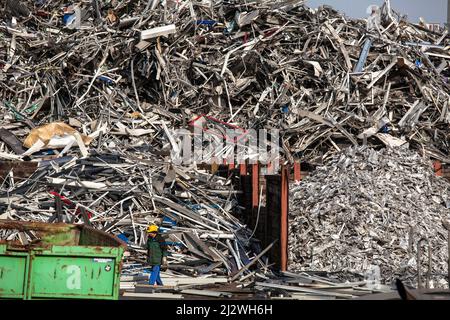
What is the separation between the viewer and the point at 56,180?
48.9 feet

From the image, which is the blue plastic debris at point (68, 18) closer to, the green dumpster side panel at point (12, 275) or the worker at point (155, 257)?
the worker at point (155, 257)

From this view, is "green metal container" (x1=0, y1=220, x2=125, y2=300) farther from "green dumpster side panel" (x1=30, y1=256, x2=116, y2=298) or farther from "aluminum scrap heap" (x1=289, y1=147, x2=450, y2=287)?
"aluminum scrap heap" (x1=289, y1=147, x2=450, y2=287)

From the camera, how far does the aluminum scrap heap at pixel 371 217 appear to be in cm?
1331

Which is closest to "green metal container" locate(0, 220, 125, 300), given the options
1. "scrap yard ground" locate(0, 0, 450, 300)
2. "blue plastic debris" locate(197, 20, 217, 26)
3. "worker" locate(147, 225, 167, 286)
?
"scrap yard ground" locate(0, 0, 450, 300)

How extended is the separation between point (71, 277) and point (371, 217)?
6766 millimetres

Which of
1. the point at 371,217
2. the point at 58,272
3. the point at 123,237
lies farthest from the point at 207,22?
the point at 58,272

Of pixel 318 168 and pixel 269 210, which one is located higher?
pixel 318 168

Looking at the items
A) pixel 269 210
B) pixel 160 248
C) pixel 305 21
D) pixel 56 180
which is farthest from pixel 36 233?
pixel 305 21

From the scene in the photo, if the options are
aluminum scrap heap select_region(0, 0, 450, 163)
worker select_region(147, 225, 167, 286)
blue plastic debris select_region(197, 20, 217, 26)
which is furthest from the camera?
blue plastic debris select_region(197, 20, 217, 26)

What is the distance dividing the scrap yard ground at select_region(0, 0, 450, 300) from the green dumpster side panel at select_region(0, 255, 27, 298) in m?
2.22

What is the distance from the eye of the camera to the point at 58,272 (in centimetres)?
893

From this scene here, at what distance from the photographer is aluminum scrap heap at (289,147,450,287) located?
1331 cm
